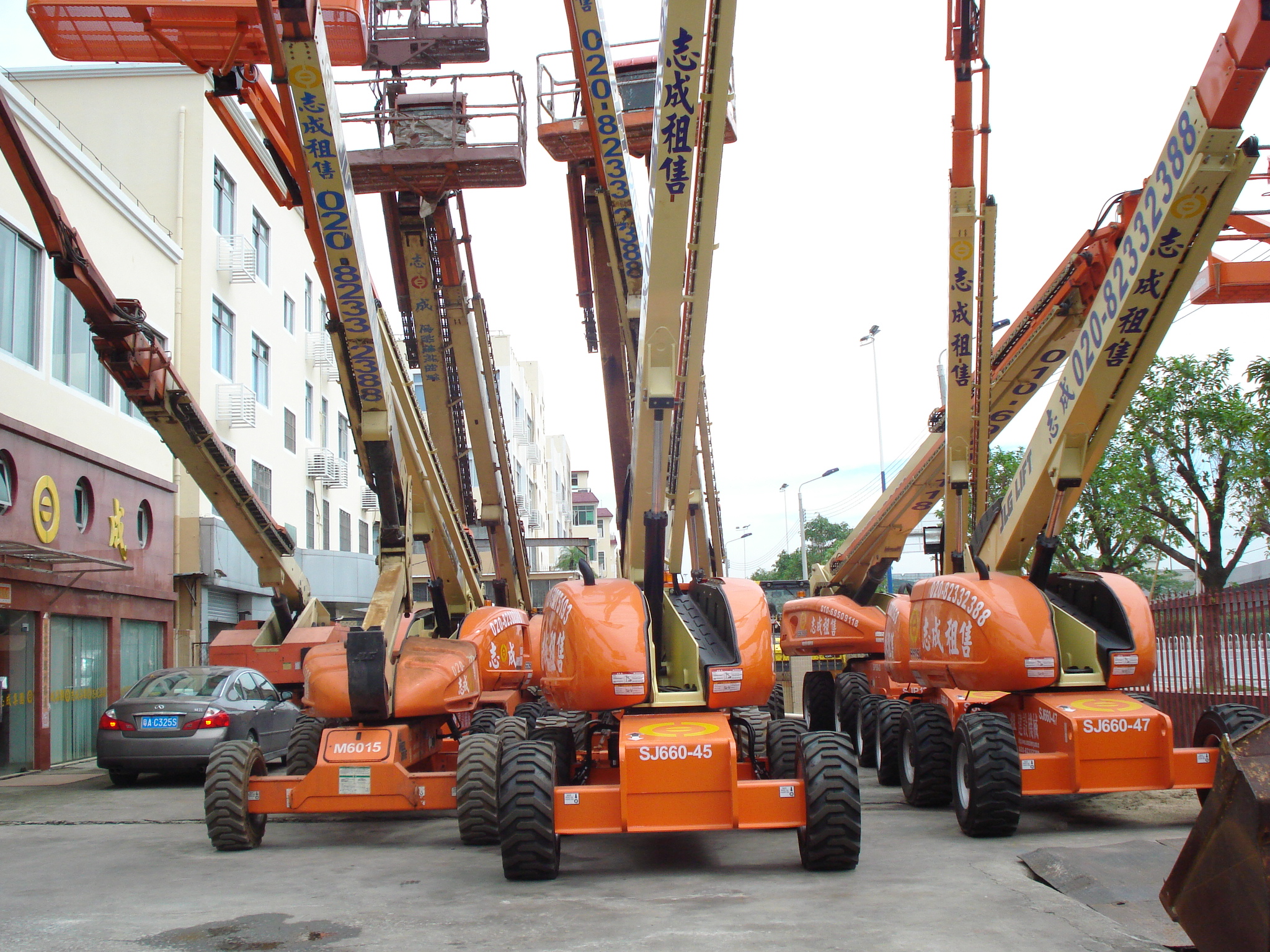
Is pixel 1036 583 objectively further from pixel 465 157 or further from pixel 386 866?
pixel 465 157

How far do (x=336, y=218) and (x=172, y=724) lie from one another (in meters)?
7.27

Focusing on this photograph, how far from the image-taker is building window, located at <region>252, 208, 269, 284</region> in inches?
1083

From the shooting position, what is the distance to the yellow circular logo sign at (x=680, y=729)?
7.84 metres

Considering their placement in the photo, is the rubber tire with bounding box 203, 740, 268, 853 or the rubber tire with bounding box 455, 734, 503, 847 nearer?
the rubber tire with bounding box 203, 740, 268, 853

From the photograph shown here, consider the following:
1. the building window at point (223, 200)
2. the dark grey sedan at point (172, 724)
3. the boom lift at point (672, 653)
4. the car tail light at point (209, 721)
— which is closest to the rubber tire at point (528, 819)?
the boom lift at point (672, 653)

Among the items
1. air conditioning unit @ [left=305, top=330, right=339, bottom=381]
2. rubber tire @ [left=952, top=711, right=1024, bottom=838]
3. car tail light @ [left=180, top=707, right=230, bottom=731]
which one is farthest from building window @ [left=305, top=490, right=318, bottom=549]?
rubber tire @ [left=952, top=711, right=1024, bottom=838]

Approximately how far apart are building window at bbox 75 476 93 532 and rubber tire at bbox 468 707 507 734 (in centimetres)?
815

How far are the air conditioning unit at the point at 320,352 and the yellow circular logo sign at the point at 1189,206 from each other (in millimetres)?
25720

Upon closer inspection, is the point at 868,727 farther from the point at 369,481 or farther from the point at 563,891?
the point at 563,891

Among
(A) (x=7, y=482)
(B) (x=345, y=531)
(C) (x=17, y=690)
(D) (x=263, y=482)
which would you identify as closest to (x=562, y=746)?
(A) (x=7, y=482)

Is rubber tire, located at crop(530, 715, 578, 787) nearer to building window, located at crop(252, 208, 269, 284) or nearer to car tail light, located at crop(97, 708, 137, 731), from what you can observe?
car tail light, located at crop(97, 708, 137, 731)

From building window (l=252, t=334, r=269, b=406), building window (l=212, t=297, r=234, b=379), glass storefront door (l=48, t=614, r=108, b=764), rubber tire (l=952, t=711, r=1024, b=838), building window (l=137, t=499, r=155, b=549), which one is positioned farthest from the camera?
building window (l=252, t=334, r=269, b=406)

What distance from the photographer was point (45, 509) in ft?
52.5

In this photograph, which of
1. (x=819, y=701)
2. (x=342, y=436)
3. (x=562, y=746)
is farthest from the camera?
(x=342, y=436)
